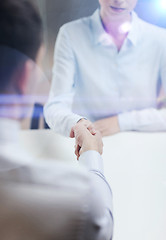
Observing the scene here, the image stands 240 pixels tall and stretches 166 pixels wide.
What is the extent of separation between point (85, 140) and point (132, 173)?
8.5 inches

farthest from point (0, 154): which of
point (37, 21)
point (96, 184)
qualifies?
point (37, 21)

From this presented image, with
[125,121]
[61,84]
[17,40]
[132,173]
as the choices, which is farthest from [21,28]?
[132,173]

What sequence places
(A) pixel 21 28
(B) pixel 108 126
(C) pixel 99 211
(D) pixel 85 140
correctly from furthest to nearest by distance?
(B) pixel 108 126
(D) pixel 85 140
(A) pixel 21 28
(C) pixel 99 211

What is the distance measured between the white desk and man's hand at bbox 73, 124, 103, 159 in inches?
1.3

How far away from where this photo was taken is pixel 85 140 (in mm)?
909

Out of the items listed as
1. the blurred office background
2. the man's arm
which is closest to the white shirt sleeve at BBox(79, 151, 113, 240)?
the man's arm

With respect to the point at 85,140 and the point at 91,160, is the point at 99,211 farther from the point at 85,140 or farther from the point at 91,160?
the point at 85,140

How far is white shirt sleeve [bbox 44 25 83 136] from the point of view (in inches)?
39.8

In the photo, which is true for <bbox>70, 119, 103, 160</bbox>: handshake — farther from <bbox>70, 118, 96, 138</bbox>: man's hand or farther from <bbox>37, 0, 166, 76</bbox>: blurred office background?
<bbox>37, 0, 166, 76</bbox>: blurred office background

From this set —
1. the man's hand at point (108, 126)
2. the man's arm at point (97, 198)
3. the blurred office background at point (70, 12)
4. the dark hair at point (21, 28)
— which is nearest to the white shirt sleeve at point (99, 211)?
the man's arm at point (97, 198)

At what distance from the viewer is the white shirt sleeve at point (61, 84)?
101 cm

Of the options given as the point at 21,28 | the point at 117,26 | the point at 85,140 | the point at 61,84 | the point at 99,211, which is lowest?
Answer: the point at 99,211

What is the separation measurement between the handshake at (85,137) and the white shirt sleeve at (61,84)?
5 cm

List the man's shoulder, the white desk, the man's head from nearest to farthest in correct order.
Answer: the man's head → the white desk → the man's shoulder
